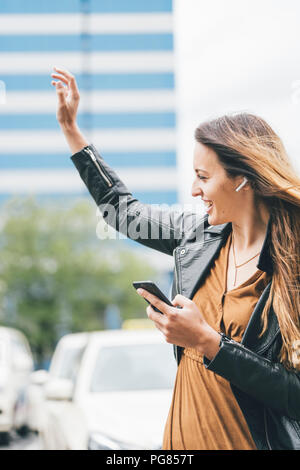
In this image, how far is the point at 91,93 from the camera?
4384cm

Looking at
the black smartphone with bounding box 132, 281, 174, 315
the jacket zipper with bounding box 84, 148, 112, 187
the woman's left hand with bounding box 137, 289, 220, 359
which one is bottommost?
the woman's left hand with bounding box 137, 289, 220, 359

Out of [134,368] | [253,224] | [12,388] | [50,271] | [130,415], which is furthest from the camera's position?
[50,271]

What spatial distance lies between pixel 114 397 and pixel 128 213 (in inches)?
108

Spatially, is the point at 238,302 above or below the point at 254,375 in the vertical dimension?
above

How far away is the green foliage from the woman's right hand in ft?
76.4

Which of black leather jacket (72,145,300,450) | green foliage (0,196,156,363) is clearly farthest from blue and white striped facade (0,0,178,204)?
black leather jacket (72,145,300,450)

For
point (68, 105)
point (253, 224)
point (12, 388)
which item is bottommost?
point (12, 388)

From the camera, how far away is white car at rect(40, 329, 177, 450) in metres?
3.70

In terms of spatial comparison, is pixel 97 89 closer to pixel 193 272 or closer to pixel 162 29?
pixel 162 29

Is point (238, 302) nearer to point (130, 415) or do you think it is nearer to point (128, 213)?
point (128, 213)

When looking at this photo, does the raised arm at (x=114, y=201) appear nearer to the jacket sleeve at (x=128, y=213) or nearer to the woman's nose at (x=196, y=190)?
the jacket sleeve at (x=128, y=213)

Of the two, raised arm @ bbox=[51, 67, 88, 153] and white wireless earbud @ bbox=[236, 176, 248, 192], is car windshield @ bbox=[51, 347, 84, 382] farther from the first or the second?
white wireless earbud @ bbox=[236, 176, 248, 192]

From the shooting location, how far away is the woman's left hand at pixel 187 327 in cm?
151

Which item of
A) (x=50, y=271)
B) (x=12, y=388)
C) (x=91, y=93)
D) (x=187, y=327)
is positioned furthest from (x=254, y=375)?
(x=91, y=93)
